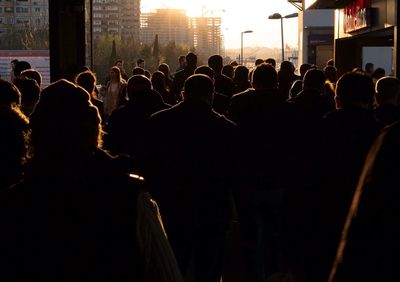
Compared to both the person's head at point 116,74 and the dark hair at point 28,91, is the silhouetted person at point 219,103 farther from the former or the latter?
the person's head at point 116,74

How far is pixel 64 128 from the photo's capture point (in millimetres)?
2770

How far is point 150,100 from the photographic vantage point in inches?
288

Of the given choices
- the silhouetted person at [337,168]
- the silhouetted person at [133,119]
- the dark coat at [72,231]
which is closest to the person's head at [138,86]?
the silhouetted person at [133,119]

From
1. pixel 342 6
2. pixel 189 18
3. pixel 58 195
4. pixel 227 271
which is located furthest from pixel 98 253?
pixel 189 18

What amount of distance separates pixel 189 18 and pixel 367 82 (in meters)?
190

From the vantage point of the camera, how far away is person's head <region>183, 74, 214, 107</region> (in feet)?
18.8

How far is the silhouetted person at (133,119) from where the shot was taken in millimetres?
6984

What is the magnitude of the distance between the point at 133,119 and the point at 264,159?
4.20ft

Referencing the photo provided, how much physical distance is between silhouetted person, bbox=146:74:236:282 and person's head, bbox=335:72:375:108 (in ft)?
2.70

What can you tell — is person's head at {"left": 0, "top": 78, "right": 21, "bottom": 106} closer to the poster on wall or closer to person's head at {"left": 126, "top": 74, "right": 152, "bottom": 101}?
person's head at {"left": 126, "top": 74, "right": 152, "bottom": 101}

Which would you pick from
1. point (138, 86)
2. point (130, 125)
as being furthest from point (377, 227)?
point (138, 86)

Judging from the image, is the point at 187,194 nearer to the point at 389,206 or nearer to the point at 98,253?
the point at 98,253

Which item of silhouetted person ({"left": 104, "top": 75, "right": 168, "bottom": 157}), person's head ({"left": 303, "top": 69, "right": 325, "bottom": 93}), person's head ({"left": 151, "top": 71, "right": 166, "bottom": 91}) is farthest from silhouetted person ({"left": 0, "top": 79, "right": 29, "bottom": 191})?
person's head ({"left": 151, "top": 71, "right": 166, "bottom": 91})

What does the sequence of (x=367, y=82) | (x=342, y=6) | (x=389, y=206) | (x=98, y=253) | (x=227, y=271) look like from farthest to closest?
(x=342, y=6), (x=227, y=271), (x=367, y=82), (x=98, y=253), (x=389, y=206)
